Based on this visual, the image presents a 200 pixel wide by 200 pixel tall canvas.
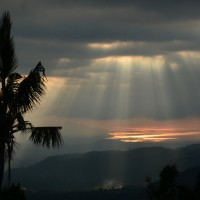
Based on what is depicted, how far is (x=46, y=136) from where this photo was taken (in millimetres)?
17859

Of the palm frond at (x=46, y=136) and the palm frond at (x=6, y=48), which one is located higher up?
the palm frond at (x=6, y=48)

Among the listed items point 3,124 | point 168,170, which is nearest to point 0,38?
point 3,124

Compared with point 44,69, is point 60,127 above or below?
below

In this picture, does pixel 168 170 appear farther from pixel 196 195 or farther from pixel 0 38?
pixel 0 38

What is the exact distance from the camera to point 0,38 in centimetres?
1775

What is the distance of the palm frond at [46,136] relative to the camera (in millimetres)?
17812

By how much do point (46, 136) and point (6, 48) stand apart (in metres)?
3.52

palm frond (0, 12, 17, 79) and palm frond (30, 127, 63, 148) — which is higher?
palm frond (0, 12, 17, 79)

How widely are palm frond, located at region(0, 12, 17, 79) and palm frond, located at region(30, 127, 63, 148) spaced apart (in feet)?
7.88

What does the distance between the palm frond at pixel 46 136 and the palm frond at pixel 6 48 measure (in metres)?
2.40

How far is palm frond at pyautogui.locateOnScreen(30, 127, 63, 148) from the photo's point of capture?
17.8 m

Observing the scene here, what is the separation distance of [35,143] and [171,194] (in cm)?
1320

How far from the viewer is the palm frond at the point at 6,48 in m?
17.8

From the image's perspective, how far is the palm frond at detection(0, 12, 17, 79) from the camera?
58.3ft
